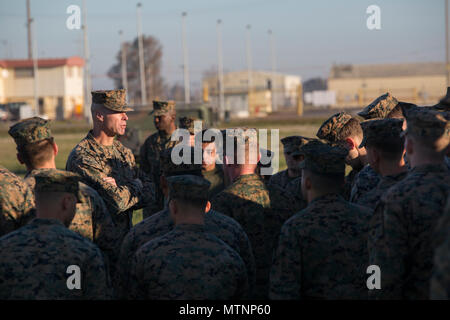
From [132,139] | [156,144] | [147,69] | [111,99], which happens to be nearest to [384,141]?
[111,99]

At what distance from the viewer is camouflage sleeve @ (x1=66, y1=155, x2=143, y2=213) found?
567cm

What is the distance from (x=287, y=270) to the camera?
3795 millimetres

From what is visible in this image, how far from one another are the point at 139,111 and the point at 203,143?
1468 centimetres

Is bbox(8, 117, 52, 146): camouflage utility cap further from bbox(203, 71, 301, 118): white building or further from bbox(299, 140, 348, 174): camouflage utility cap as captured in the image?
bbox(203, 71, 301, 118): white building

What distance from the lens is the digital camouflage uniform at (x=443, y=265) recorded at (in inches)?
94.2

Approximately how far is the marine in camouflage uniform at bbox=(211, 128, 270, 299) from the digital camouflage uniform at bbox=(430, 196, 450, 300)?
257 centimetres

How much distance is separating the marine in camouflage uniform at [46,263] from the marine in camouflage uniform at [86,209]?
838 millimetres

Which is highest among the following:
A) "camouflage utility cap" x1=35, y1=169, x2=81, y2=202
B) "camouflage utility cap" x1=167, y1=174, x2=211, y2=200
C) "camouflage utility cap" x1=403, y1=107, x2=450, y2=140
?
"camouflage utility cap" x1=403, y1=107, x2=450, y2=140

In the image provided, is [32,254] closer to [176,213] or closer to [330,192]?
[176,213]

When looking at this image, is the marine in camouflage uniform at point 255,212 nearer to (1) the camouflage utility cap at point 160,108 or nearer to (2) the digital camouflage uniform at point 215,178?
(2) the digital camouflage uniform at point 215,178

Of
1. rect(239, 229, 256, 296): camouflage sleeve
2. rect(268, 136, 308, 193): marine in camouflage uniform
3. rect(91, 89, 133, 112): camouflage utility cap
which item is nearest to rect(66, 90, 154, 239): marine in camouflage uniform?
rect(91, 89, 133, 112): camouflage utility cap

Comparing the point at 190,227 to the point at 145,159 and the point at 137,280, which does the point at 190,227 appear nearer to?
the point at 137,280

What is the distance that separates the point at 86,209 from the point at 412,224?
7.85 feet
